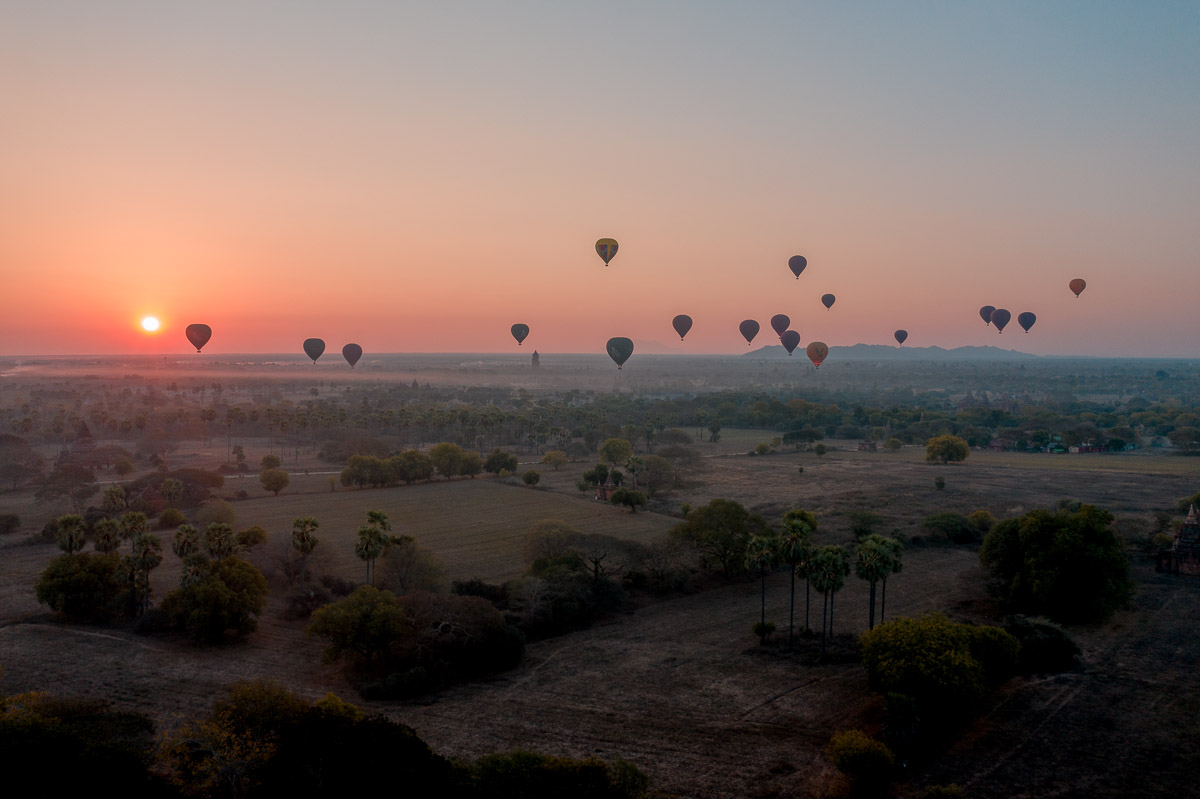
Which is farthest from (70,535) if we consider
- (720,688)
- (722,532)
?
(722,532)

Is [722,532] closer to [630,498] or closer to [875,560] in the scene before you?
[875,560]

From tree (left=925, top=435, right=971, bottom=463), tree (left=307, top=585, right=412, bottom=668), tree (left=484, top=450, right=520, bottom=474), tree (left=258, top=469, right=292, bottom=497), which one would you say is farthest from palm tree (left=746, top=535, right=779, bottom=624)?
tree (left=925, top=435, right=971, bottom=463)

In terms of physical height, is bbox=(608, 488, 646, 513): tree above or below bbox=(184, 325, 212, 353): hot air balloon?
below

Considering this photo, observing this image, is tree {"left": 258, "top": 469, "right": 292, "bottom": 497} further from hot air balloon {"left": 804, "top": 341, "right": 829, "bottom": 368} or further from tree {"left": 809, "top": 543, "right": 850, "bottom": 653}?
hot air balloon {"left": 804, "top": 341, "right": 829, "bottom": 368}

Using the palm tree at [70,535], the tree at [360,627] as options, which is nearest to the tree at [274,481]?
the palm tree at [70,535]

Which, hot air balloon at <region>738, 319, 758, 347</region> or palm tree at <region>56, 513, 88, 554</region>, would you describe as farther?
hot air balloon at <region>738, 319, 758, 347</region>

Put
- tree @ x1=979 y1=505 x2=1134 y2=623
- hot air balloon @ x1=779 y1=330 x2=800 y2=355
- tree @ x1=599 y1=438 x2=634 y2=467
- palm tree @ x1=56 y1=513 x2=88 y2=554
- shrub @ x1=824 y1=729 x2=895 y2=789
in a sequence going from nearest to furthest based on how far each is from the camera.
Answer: shrub @ x1=824 y1=729 x2=895 y2=789 → tree @ x1=979 y1=505 x2=1134 y2=623 → palm tree @ x1=56 y1=513 x2=88 y2=554 → tree @ x1=599 y1=438 x2=634 y2=467 → hot air balloon @ x1=779 y1=330 x2=800 y2=355

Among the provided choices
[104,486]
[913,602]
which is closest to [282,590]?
[913,602]

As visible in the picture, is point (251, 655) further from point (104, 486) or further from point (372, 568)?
point (104, 486)
